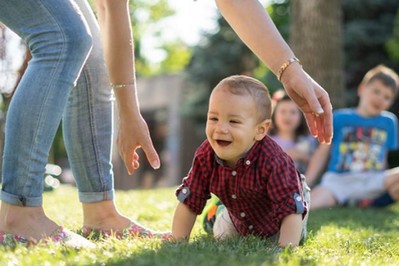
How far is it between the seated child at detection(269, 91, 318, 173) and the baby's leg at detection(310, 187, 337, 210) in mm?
510

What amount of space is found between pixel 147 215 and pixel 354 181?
2593mm

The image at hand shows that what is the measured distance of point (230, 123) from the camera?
2.93 metres

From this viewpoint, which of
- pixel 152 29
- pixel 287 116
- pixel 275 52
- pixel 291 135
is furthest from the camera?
pixel 152 29

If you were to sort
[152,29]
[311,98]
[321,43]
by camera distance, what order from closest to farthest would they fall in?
[311,98] → [321,43] → [152,29]

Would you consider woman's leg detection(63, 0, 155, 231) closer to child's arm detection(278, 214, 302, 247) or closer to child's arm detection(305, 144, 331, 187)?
child's arm detection(278, 214, 302, 247)

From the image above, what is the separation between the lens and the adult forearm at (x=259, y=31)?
275cm

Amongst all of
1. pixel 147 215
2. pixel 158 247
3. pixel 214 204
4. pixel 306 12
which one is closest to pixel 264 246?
pixel 158 247

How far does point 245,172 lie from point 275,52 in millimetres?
542

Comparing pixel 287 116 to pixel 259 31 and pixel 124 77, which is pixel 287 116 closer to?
pixel 124 77

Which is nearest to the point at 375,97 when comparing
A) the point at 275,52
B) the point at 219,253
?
the point at 275,52

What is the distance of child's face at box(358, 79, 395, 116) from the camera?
6484 mm

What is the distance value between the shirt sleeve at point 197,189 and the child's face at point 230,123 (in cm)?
14

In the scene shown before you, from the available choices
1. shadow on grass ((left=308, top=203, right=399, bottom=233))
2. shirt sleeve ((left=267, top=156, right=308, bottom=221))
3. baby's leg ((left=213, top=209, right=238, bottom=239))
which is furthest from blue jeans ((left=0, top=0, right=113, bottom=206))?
shadow on grass ((left=308, top=203, right=399, bottom=233))

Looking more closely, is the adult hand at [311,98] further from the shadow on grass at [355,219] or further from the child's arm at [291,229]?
the shadow on grass at [355,219]
